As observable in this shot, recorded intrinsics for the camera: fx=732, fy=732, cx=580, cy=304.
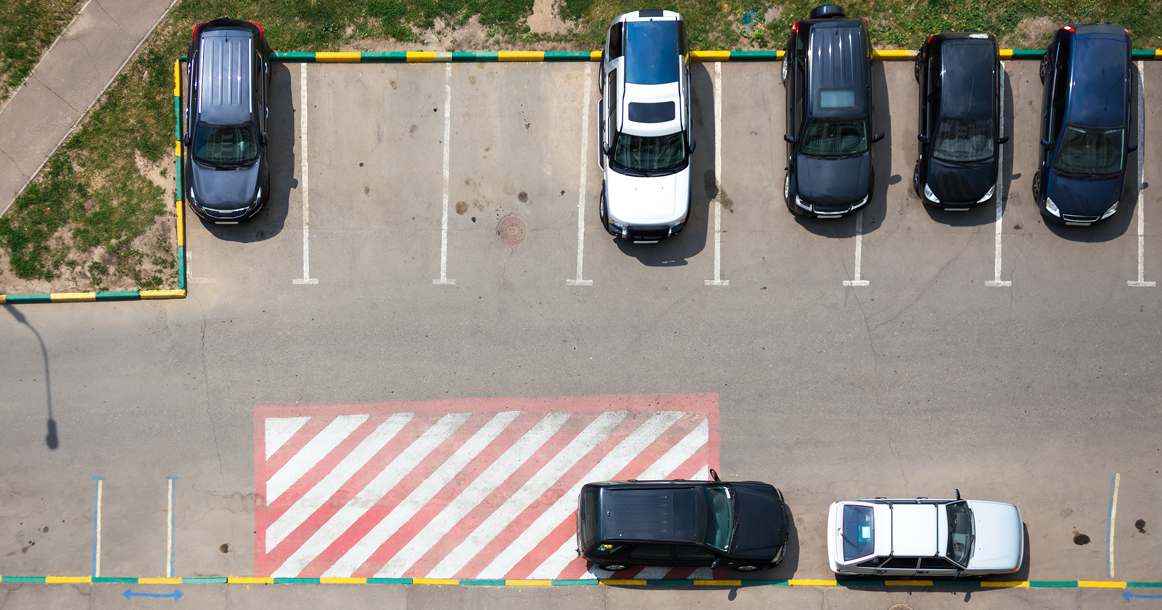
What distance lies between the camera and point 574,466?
15203 mm

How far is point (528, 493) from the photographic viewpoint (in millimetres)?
A: 15172

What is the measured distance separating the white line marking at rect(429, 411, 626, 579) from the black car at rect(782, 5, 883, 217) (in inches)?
241

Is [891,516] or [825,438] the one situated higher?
[825,438]

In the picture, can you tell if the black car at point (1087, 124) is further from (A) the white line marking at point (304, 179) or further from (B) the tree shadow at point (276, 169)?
(B) the tree shadow at point (276, 169)

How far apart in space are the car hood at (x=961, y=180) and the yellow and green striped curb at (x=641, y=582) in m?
7.84

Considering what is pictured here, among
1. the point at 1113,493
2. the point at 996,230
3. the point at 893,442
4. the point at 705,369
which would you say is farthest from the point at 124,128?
the point at 1113,493

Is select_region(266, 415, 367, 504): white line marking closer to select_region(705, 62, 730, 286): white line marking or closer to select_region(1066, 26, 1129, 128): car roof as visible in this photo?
select_region(705, 62, 730, 286): white line marking

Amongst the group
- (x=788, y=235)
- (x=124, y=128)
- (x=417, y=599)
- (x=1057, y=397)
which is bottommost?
(x=417, y=599)

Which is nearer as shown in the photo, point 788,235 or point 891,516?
point 891,516

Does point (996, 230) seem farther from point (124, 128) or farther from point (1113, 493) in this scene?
point (124, 128)

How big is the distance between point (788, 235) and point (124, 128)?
568 inches

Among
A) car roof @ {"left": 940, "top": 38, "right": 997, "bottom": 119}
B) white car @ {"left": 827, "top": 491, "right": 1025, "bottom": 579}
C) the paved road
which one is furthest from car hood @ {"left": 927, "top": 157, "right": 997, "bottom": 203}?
white car @ {"left": 827, "top": 491, "right": 1025, "bottom": 579}

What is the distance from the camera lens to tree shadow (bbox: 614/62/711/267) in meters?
15.5

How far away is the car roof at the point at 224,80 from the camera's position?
14.7 metres
